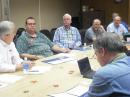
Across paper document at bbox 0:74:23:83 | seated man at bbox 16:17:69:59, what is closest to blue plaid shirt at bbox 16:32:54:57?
seated man at bbox 16:17:69:59

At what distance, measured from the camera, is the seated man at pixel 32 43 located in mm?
4586

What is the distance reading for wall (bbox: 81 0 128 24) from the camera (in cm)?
1031

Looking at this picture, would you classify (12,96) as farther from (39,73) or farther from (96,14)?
(96,14)

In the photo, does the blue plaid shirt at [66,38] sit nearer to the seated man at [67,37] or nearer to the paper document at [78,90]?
the seated man at [67,37]

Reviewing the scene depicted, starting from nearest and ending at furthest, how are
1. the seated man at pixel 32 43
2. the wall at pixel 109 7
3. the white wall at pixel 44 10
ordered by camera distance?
A: the seated man at pixel 32 43, the white wall at pixel 44 10, the wall at pixel 109 7

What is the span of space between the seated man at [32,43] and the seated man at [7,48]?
116cm

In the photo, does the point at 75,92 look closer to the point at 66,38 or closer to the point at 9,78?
the point at 9,78

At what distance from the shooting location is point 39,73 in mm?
2973

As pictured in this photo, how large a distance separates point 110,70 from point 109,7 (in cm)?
927

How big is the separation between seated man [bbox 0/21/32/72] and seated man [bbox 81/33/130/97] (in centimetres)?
139

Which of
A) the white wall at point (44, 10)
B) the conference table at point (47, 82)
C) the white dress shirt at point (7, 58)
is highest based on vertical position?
the white wall at point (44, 10)

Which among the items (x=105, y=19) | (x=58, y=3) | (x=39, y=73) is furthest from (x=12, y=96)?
(x=105, y=19)

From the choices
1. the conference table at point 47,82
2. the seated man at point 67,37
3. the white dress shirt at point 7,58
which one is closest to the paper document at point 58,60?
the conference table at point 47,82

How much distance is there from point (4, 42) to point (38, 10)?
5.84m
